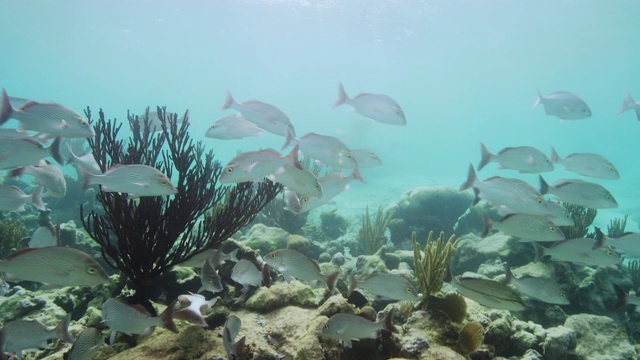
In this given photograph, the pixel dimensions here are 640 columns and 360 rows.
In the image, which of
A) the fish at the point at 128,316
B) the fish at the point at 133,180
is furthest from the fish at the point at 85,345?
the fish at the point at 133,180

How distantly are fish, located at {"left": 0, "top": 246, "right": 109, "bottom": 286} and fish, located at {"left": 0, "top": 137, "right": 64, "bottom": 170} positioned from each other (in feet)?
6.60

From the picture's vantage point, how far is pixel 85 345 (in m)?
2.83

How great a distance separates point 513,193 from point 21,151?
6293 mm

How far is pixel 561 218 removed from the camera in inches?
202

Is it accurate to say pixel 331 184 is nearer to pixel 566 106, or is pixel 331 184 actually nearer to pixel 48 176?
pixel 48 176

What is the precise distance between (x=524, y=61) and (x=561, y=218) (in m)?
73.4

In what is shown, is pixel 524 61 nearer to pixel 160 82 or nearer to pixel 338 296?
pixel 338 296

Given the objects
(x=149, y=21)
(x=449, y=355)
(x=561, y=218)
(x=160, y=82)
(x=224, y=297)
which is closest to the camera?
(x=449, y=355)

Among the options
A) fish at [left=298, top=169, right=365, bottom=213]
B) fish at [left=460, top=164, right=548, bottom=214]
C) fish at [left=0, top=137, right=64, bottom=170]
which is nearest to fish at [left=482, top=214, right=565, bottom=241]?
fish at [left=460, top=164, right=548, bottom=214]

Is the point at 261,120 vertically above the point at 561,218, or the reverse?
the point at 261,120

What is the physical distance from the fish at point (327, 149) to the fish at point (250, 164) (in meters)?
0.84

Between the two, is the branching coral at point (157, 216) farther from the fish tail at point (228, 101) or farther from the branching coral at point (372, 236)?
the branching coral at point (372, 236)

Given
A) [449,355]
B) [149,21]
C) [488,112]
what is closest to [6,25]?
[149,21]

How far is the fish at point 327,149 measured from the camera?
458 cm
